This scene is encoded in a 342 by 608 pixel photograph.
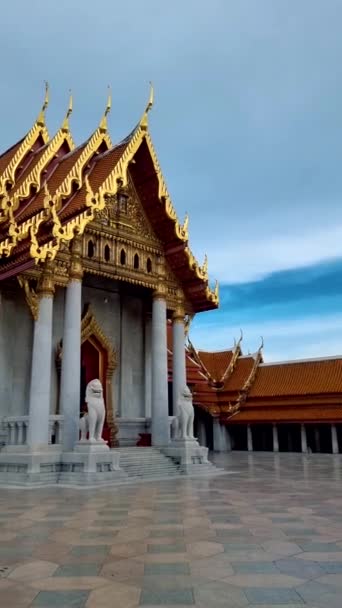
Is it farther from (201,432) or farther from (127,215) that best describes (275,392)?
(127,215)

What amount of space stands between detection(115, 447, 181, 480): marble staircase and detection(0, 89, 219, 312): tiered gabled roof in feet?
16.8

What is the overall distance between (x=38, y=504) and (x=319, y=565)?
5009mm

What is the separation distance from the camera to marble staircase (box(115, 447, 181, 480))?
12562mm

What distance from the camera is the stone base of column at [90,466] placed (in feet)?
36.3

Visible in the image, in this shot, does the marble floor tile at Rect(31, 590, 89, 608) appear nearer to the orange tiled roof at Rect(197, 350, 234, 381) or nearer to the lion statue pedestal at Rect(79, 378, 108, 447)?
the lion statue pedestal at Rect(79, 378, 108, 447)

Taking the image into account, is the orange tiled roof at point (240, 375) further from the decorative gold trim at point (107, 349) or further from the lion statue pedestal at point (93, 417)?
the lion statue pedestal at point (93, 417)

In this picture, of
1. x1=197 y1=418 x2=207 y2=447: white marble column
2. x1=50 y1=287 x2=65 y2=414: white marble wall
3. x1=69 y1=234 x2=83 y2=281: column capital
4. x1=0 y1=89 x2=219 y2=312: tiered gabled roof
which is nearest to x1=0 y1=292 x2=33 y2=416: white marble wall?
x1=50 y1=287 x2=65 y2=414: white marble wall

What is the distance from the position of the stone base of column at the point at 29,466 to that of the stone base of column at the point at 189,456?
3391 millimetres

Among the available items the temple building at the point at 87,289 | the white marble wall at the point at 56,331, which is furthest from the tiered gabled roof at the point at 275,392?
the white marble wall at the point at 56,331

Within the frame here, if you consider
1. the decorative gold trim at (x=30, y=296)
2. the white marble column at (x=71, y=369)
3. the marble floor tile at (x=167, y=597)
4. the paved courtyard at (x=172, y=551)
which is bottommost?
the marble floor tile at (x=167, y=597)

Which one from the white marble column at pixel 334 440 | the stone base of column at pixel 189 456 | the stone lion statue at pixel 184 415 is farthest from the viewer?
the white marble column at pixel 334 440

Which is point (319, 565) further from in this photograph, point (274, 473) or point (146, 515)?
point (274, 473)

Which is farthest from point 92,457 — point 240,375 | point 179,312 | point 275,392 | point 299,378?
point 240,375

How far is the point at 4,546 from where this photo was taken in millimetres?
5145
